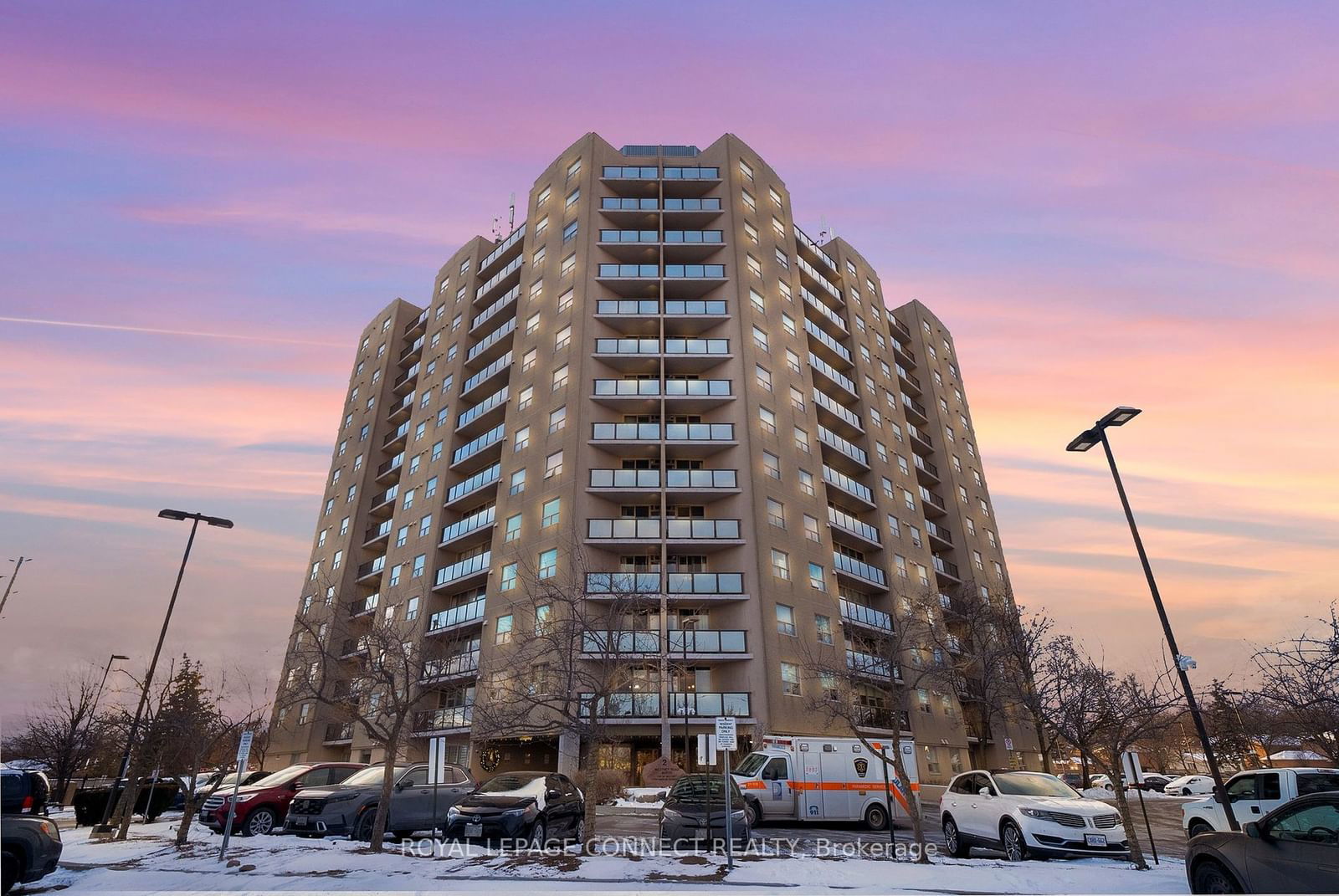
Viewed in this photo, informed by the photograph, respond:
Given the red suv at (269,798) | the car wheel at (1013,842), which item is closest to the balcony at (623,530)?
the red suv at (269,798)

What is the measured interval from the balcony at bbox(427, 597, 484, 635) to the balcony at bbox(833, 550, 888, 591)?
2128 cm

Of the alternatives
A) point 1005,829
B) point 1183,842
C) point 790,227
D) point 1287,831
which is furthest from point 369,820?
point 790,227

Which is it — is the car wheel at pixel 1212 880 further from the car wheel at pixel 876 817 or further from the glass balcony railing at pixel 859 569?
the glass balcony railing at pixel 859 569

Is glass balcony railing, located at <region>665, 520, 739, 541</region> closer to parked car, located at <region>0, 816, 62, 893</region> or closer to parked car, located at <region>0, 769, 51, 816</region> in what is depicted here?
parked car, located at <region>0, 769, 51, 816</region>

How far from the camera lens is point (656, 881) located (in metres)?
12.5

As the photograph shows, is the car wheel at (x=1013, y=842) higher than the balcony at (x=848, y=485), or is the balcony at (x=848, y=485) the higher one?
the balcony at (x=848, y=485)

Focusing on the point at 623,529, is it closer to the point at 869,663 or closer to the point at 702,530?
the point at 702,530

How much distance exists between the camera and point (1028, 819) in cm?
1482

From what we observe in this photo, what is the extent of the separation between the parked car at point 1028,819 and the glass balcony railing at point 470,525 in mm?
33825

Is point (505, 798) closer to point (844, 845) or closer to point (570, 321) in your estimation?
point (844, 845)

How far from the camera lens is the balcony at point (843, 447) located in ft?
163

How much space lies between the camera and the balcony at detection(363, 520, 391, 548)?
188 ft

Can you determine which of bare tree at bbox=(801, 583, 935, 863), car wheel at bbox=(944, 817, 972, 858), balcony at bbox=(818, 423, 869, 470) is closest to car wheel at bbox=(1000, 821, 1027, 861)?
car wheel at bbox=(944, 817, 972, 858)

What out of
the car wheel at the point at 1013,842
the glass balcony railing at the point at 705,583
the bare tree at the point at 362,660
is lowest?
the car wheel at the point at 1013,842
